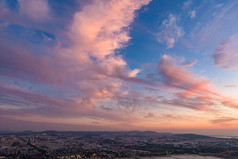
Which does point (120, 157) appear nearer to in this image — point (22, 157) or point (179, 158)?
point (179, 158)

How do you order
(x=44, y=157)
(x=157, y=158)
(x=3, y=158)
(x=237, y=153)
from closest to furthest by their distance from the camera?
(x=3, y=158) < (x=44, y=157) < (x=157, y=158) < (x=237, y=153)

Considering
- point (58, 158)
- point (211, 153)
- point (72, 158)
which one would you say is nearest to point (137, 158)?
point (72, 158)

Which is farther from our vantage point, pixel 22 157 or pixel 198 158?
pixel 198 158

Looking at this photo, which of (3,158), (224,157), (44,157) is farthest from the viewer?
(224,157)

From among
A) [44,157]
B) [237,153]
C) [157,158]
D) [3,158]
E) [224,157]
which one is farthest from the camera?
[237,153]

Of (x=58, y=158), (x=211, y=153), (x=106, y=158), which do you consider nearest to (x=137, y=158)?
(x=106, y=158)

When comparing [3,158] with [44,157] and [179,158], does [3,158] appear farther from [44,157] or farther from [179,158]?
[179,158]

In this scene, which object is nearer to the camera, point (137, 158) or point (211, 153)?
point (137, 158)

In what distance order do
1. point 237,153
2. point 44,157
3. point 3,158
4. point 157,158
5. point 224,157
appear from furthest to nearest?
point 237,153
point 224,157
point 157,158
point 44,157
point 3,158
